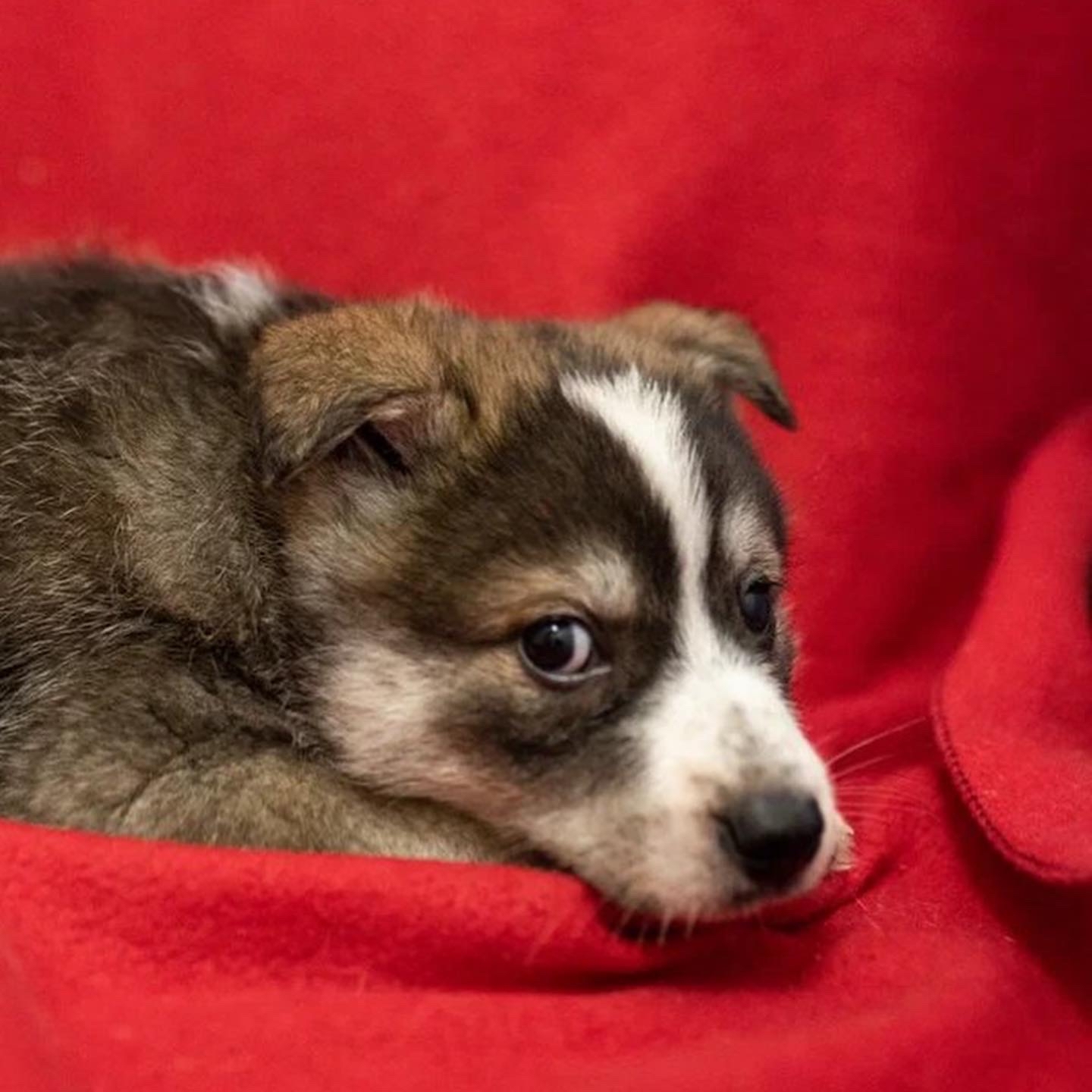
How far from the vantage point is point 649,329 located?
2.98m

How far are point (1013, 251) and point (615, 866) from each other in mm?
1913

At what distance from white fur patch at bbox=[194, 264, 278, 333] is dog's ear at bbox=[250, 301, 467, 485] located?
22 centimetres

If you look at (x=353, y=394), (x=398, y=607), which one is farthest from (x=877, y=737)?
(x=353, y=394)

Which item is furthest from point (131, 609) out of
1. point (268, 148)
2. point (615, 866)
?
point (268, 148)

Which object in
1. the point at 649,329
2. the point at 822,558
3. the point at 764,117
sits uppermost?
the point at 764,117

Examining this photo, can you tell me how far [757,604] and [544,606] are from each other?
47 centimetres

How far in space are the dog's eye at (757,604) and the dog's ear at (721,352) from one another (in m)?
0.45

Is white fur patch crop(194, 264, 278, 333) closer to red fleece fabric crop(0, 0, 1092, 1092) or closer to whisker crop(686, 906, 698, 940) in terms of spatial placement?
red fleece fabric crop(0, 0, 1092, 1092)

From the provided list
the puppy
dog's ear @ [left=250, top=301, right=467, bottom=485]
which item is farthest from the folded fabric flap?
dog's ear @ [left=250, top=301, right=467, bottom=485]

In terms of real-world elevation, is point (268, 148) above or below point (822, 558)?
above

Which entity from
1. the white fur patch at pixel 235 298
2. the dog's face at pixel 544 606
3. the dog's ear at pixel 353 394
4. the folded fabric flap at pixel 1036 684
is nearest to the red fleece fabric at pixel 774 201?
the folded fabric flap at pixel 1036 684

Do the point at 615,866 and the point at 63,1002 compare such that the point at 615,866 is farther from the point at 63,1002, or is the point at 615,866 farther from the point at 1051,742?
the point at 1051,742

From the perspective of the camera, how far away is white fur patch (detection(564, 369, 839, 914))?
2.12 metres

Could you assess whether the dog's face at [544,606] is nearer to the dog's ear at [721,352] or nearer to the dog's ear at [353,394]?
the dog's ear at [353,394]
